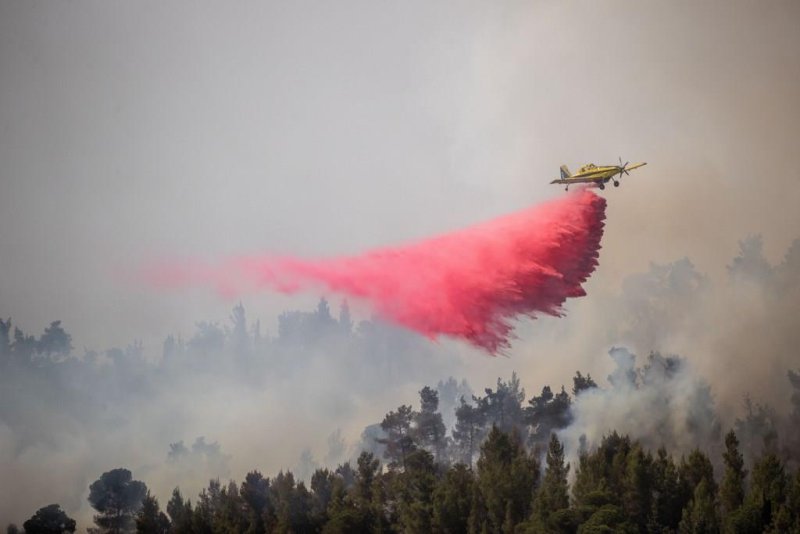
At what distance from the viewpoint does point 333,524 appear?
90.9m

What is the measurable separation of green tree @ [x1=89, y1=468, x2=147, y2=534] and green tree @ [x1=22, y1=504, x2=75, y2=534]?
4.28 m

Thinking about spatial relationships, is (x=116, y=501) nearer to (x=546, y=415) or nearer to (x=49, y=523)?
(x=49, y=523)

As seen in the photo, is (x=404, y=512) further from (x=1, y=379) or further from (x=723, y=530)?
(x=1, y=379)

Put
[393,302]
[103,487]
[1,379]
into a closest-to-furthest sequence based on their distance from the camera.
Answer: [393,302] → [103,487] → [1,379]

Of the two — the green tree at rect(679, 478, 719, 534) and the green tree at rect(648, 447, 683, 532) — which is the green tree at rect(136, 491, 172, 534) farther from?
the green tree at rect(679, 478, 719, 534)

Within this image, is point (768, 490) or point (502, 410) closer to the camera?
point (768, 490)

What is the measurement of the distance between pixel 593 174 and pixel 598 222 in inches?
183

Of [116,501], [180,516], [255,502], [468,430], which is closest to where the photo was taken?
[180,516]

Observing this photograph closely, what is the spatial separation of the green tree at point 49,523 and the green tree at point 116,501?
14.0 feet

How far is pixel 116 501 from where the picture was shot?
12838 cm

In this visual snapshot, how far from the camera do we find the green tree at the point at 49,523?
12219 cm

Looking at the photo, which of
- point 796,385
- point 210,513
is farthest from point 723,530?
point 796,385

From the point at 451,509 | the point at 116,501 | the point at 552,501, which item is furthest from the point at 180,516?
the point at 552,501

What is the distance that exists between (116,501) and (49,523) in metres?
8.81
